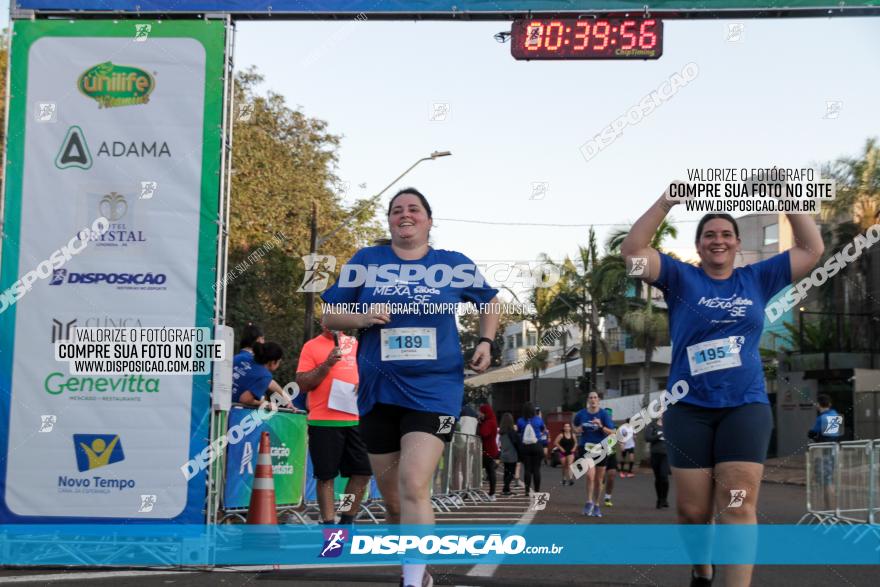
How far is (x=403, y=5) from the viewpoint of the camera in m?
8.53

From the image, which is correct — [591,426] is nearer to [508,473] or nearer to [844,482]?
[844,482]

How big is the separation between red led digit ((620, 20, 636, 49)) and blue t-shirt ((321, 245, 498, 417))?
3.65 metres

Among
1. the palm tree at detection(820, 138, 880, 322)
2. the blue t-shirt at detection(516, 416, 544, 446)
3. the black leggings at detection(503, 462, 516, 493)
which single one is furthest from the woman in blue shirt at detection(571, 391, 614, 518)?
the palm tree at detection(820, 138, 880, 322)

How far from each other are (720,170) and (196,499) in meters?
4.59

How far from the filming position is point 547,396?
75.5 m

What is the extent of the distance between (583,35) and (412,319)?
12.9ft

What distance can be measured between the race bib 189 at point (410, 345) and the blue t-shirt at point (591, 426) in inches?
428

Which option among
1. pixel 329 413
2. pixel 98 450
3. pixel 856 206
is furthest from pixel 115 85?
pixel 856 206

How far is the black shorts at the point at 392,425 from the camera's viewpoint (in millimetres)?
5398

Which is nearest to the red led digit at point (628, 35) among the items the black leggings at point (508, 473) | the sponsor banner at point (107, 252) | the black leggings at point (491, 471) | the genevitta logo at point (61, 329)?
the sponsor banner at point (107, 252)

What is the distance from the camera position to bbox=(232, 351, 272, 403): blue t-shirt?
10.2m

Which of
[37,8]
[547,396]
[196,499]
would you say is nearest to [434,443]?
[196,499]

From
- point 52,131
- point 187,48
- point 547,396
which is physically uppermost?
point 187,48

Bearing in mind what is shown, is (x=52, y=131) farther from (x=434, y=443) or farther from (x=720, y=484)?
(x=720, y=484)
